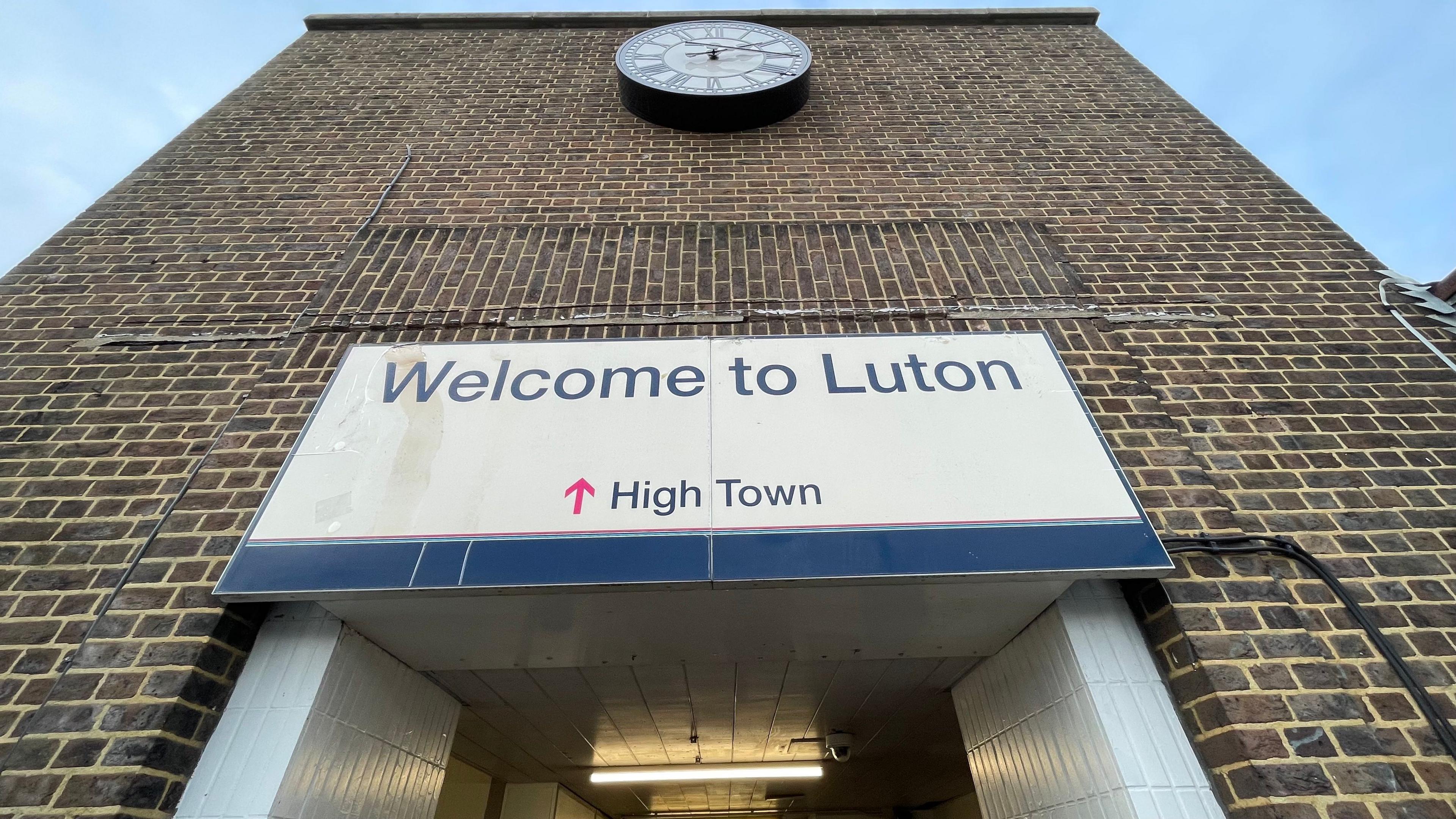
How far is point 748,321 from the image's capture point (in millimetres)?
3904

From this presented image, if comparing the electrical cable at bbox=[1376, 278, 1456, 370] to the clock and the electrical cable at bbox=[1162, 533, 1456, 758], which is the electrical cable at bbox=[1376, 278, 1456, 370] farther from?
the clock

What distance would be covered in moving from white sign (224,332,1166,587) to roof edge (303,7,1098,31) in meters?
4.81

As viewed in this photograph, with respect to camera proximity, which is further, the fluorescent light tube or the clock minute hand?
the fluorescent light tube

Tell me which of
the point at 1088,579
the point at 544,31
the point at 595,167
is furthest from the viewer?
the point at 544,31

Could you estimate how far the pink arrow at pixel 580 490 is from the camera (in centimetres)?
286

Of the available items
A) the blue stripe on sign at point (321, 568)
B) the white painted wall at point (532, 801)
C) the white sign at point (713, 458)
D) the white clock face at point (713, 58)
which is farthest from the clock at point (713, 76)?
the white painted wall at point (532, 801)

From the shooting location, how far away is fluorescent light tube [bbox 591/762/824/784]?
20.2 ft

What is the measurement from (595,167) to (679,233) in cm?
113

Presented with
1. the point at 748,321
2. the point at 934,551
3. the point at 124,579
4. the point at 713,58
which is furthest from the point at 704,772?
the point at 713,58

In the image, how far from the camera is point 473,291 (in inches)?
158

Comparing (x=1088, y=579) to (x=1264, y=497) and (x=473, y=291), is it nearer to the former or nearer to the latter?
(x=1264, y=497)

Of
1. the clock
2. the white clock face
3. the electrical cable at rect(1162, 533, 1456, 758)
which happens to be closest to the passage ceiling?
the electrical cable at rect(1162, 533, 1456, 758)

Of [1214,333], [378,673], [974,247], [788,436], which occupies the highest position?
[974,247]

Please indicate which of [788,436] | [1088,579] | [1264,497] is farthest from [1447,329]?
[788,436]
